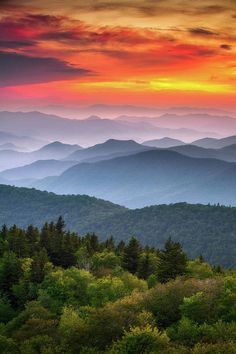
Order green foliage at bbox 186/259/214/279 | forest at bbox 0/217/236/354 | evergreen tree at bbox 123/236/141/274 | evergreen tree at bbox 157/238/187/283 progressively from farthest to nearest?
evergreen tree at bbox 123/236/141/274, green foliage at bbox 186/259/214/279, evergreen tree at bbox 157/238/187/283, forest at bbox 0/217/236/354

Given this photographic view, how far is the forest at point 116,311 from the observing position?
5012 cm

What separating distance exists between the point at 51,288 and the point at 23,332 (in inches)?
847

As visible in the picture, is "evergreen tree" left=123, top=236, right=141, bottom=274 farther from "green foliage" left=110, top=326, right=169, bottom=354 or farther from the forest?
"green foliage" left=110, top=326, right=169, bottom=354

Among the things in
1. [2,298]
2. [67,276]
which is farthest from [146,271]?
[2,298]

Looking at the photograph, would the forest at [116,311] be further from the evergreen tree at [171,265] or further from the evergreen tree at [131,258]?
the evergreen tree at [131,258]

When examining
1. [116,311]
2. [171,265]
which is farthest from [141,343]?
[171,265]

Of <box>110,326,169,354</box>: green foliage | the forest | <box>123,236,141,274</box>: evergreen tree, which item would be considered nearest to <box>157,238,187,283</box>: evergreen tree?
the forest

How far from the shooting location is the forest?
50.1 m

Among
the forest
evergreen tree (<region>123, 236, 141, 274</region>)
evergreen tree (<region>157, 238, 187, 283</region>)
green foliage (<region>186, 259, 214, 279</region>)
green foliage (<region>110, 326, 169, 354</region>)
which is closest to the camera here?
green foliage (<region>110, 326, 169, 354</region>)

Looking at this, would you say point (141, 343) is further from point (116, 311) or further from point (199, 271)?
point (199, 271)

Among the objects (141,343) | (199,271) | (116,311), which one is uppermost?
(199,271)

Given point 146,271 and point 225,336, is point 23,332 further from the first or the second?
point 146,271

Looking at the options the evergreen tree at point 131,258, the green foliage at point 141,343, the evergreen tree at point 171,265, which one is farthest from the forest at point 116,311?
the evergreen tree at point 131,258

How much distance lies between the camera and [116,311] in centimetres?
5706
